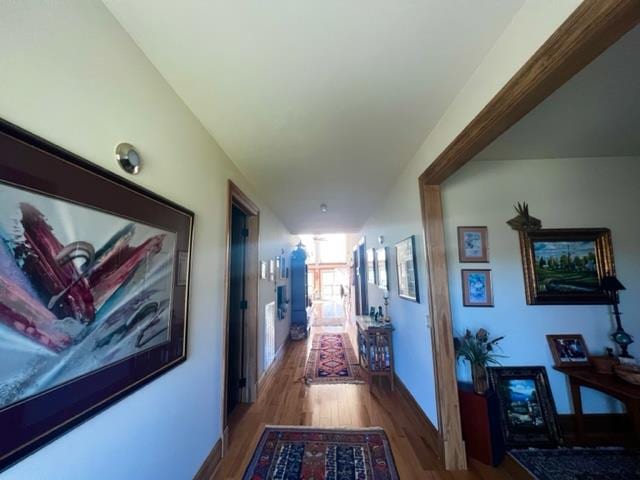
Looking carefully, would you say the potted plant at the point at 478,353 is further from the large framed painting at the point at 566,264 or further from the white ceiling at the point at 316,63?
→ the white ceiling at the point at 316,63

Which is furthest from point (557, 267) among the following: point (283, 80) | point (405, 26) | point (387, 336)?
point (283, 80)

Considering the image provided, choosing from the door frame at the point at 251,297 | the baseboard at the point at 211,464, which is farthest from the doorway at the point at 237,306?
the baseboard at the point at 211,464

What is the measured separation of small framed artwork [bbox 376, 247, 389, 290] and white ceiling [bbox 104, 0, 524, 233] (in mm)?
1684

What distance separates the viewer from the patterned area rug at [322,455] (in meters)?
1.84

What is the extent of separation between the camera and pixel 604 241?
2.40 meters

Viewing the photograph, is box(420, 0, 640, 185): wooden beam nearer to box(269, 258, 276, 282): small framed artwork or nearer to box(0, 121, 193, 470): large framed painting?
box(0, 121, 193, 470): large framed painting

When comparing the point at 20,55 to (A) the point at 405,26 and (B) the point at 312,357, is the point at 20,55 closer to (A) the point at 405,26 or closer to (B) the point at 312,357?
(A) the point at 405,26

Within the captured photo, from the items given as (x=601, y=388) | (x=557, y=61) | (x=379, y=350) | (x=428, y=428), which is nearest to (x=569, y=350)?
(x=601, y=388)

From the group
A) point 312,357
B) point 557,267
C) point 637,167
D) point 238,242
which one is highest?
point 637,167

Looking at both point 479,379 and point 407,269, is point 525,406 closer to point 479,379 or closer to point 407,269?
point 479,379

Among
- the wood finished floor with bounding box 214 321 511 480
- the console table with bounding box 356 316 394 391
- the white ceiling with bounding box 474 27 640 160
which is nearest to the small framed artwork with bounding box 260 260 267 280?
the wood finished floor with bounding box 214 321 511 480

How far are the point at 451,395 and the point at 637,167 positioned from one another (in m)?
2.83

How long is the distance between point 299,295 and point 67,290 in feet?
17.5

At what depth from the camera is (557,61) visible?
Answer: 0.96m
